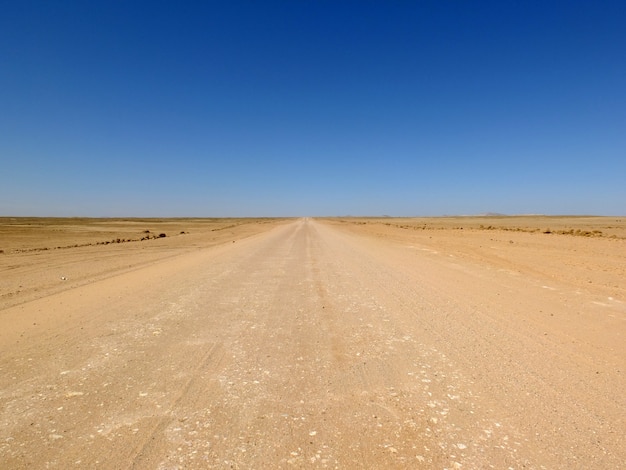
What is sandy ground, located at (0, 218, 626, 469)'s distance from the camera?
2.67 meters

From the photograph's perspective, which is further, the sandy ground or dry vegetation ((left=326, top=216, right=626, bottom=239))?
dry vegetation ((left=326, top=216, right=626, bottom=239))

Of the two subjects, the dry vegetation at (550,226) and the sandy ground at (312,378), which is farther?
the dry vegetation at (550,226)

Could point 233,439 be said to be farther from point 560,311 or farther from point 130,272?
point 130,272

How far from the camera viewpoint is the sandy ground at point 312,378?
267cm

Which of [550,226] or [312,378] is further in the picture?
[550,226]

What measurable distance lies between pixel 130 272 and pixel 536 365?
10.8 meters

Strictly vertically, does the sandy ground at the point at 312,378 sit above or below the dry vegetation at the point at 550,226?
below

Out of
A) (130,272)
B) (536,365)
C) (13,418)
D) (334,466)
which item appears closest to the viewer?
(334,466)

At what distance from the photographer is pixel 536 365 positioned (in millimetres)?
4137

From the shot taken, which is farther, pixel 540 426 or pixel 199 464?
pixel 540 426

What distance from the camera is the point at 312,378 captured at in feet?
12.5

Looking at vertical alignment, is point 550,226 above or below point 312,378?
above

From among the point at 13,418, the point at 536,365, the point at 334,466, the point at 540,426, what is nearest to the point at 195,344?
the point at 13,418

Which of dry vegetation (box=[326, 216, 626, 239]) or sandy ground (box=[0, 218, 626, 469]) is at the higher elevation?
dry vegetation (box=[326, 216, 626, 239])
